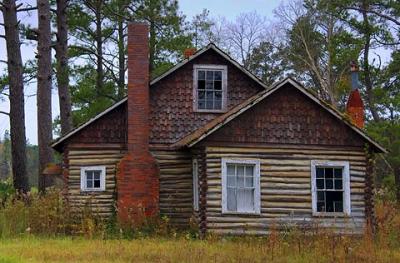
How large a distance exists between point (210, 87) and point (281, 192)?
4971 millimetres

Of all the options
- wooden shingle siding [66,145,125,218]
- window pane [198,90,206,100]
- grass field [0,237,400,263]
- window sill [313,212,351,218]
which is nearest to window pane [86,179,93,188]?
wooden shingle siding [66,145,125,218]

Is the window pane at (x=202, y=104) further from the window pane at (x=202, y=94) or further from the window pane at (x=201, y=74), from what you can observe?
the window pane at (x=201, y=74)

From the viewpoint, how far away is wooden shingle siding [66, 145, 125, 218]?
909 inches

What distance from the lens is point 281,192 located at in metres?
20.9

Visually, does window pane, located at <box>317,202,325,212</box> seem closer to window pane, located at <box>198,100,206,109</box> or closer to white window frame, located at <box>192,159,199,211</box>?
white window frame, located at <box>192,159,199,211</box>

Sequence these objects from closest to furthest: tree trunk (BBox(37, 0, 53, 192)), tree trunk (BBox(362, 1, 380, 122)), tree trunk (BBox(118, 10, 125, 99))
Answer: tree trunk (BBox(37, 0, 53, 192)) < tree trunk (BBox(362, 1, 380, 122)) < tree trunk (BBox(118, 10, 125, 99))

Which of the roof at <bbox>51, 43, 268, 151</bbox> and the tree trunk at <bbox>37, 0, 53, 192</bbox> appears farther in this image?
the tree trunk at <bbox>37, 0, 53, 192</bbox>

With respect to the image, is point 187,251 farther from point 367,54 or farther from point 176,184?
point 367,54

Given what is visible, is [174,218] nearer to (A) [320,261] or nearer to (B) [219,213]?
(B) [219,213]

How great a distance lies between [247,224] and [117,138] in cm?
555

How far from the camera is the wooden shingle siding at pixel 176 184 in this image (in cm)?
2303

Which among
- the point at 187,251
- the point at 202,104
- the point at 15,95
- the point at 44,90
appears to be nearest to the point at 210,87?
the point at 202,104

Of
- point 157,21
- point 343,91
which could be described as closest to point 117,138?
point 157,21

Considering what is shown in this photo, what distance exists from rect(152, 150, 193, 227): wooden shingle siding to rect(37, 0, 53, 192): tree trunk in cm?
584
